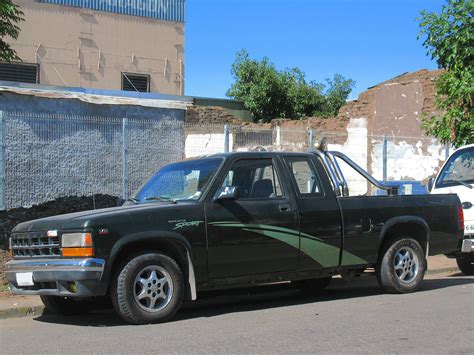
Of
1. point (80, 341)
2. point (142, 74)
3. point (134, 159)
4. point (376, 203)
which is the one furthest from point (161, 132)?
point (142, 74)

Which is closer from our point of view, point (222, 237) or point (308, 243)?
point (222, 237)

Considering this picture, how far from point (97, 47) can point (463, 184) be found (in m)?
20.4

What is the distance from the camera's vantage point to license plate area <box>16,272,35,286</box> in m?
6.48

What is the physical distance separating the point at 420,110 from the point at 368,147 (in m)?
2.04

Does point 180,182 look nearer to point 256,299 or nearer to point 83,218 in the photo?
point 83,218

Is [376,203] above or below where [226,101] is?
below

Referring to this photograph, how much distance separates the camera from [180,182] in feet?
24.2

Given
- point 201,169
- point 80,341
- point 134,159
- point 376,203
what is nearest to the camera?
point 80,341

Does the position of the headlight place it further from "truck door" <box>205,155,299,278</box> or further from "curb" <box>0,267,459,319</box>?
"curb" <box>0,267,459,319</box>

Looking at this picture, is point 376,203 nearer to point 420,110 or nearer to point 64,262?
point 64,262

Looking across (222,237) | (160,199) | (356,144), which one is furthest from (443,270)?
(356,144)

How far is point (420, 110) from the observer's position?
18.7 m

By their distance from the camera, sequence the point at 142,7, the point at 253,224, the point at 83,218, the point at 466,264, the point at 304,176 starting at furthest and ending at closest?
the point at 142,7 → the point at 466,264 → the point at 304,176 → the point at 253,224 → the point at 83,218

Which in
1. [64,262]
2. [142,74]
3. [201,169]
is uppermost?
[142,74]
